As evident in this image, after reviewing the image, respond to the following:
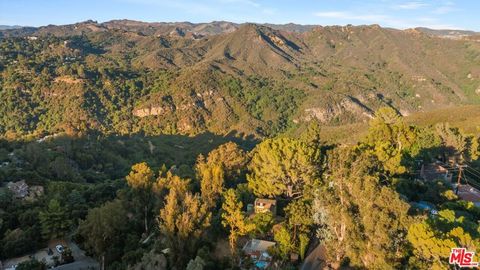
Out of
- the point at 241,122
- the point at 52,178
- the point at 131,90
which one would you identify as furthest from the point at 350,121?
the point at 52,178

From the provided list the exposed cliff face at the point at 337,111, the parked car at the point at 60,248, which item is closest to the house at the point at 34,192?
the parked car at the point at 60,248

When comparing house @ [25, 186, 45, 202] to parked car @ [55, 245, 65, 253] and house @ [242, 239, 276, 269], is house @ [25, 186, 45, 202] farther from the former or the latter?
house @ [242, 239, 276, 269]

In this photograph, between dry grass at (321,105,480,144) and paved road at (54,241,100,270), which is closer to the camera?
paved road at (54,241,100,270)

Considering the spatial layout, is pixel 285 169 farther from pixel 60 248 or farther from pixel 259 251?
pixel 60 248

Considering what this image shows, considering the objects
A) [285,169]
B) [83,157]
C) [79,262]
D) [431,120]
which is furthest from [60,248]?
[431,120]

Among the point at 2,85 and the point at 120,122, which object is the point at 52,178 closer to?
the point at 120,122

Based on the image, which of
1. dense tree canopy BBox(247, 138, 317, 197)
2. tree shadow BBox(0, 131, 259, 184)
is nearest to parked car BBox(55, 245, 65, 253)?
tree shadow BBox(0, 131, 259, 184)
